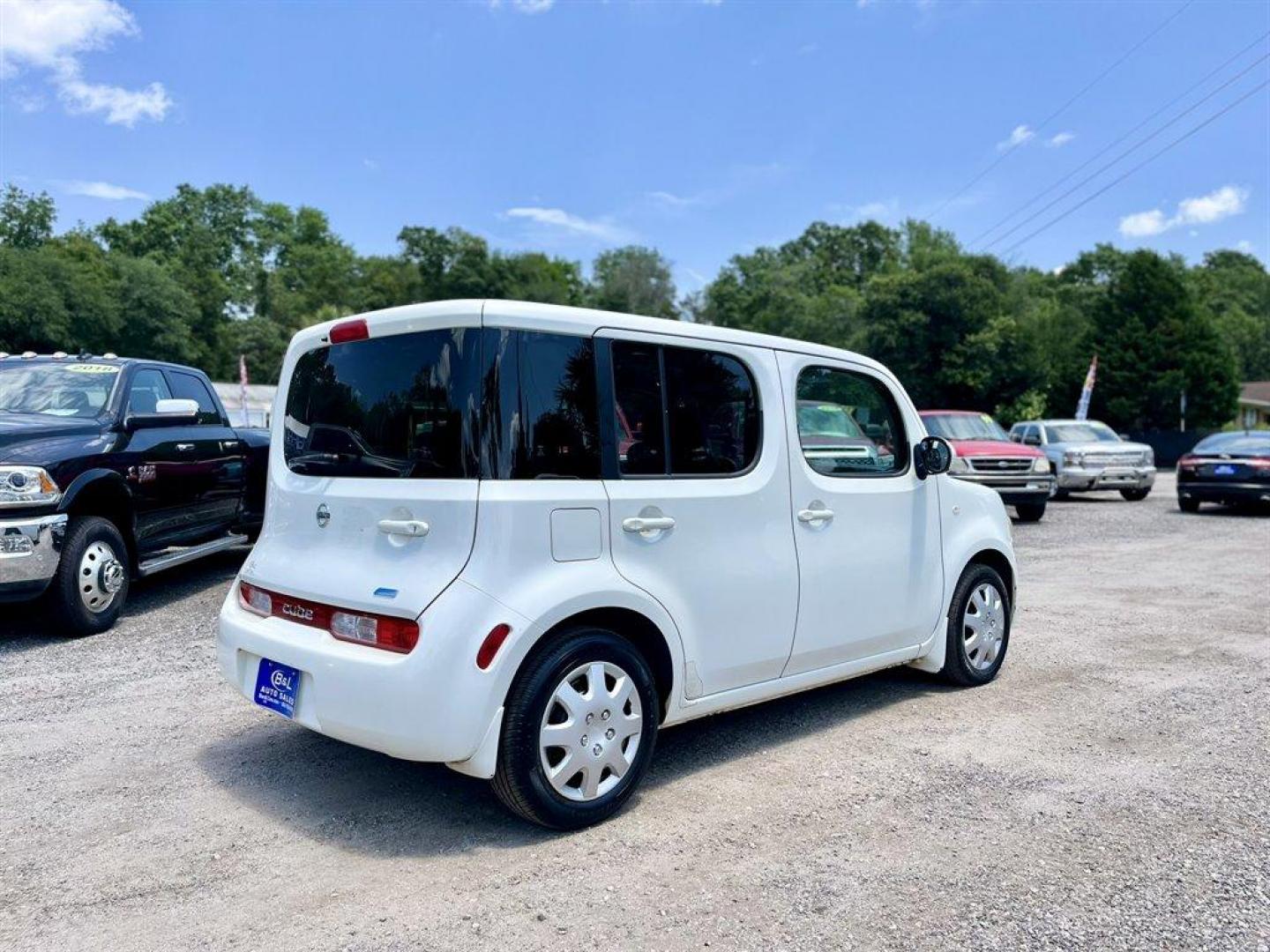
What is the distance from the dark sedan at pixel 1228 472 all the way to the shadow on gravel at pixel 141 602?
50.8 ft

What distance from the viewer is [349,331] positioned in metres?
3.88

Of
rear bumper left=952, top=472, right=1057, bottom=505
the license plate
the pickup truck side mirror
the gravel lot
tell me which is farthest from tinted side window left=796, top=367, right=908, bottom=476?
rear bumper left=952, top=472, right=1057, bottom=505

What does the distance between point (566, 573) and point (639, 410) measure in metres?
0.79

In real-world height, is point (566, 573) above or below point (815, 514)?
below

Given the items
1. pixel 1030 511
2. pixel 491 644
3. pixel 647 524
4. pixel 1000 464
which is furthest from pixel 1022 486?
pixel 491 644

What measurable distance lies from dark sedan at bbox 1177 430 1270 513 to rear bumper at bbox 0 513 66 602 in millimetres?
17005

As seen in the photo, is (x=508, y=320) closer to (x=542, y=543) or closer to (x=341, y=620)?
(x=542, y=543)

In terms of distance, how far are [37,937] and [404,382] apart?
85.0 inches

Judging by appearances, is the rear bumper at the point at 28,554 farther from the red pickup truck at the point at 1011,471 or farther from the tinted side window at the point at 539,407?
the red pickup truck at the point at 1011,471

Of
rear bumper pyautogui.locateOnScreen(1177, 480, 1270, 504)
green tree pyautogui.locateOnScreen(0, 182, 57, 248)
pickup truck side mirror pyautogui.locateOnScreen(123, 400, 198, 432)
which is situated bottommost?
rear bumper pyautogui.locateOnScreen(1177, 480, 1270, 504)

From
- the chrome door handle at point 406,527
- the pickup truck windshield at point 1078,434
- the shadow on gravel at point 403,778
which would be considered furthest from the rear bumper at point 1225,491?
the chrome door handle at point 406,527

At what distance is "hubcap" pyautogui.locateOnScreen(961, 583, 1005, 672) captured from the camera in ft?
18.2

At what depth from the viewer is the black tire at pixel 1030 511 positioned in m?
15.1

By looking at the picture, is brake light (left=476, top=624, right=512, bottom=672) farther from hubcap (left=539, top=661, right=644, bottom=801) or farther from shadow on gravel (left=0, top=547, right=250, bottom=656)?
shadow on gravel (left=0, top=547, right=250, bottom=656)
